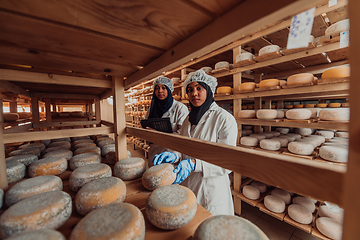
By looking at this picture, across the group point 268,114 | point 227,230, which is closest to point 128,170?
point 227,230

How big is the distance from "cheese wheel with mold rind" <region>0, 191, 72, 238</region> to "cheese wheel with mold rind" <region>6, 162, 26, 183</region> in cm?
58

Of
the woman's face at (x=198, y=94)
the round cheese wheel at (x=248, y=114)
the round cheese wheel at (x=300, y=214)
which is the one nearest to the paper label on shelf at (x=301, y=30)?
the woman's face at (x=198, y=94)

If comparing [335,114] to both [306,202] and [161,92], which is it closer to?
[306,202]

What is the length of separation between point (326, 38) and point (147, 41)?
1.98 m

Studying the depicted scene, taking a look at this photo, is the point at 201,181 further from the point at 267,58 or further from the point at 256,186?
the point at 267,58

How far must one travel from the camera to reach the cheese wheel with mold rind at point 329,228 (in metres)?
1.54

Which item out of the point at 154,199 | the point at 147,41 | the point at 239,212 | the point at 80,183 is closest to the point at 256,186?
the point at 239,212

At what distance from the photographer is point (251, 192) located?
2.21 metres

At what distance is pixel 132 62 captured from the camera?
3.06ft

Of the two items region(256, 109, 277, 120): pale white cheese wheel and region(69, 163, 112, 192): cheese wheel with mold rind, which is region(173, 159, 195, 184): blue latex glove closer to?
region(69, 163, 112, 192): cheese wheel with mold rind

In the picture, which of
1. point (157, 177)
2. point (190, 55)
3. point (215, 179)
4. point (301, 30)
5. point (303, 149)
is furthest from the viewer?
point (303, 149)

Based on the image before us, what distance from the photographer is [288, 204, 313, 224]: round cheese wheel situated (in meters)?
1.74

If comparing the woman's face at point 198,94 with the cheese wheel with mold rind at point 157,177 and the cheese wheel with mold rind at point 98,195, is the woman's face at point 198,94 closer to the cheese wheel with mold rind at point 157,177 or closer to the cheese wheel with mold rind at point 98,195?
the cheese wheel with mold rind at point 157,177

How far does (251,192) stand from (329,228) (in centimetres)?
83
